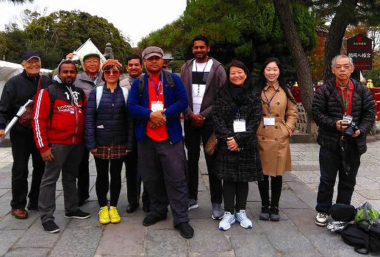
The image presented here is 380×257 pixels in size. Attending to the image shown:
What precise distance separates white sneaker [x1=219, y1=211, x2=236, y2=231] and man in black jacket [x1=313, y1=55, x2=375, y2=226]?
873 millimetres

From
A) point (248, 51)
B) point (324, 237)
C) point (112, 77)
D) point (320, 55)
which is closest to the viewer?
point (324, 237)

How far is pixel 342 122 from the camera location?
3.21 m

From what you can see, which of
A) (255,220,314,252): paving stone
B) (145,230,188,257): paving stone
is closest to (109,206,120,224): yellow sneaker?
(145,230,188,257): paving stone

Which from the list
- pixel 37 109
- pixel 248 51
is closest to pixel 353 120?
pixel 37 109

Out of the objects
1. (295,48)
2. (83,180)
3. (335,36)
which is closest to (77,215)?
(83,180)

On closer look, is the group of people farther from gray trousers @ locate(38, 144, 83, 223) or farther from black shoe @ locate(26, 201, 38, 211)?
black shoe @ locate(26, 201, 38, 211)

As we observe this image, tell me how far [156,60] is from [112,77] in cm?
49

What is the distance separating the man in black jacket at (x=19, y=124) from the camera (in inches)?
141

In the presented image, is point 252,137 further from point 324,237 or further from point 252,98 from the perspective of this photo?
point 324,237

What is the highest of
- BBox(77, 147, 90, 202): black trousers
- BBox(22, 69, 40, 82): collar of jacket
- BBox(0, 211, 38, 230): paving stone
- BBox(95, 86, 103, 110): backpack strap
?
BBox(22, 69, 40, 82): collar of jacket

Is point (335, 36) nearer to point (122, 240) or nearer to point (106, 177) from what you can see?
point (106, 177)

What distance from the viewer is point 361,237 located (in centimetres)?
300

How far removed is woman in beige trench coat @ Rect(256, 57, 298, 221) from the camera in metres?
3.48

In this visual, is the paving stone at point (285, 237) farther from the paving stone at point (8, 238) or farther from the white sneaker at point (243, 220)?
the paving stone at point (8, 238)
